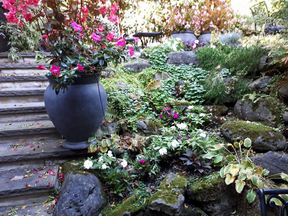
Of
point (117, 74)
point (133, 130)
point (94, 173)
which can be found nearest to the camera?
point (94, 173)

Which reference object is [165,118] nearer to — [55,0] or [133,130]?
[133,130]

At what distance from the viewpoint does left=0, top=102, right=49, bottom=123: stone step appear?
2.84m

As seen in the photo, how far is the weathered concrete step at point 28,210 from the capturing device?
1885 mm

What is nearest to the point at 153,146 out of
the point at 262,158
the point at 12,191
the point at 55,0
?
the point at 262,158

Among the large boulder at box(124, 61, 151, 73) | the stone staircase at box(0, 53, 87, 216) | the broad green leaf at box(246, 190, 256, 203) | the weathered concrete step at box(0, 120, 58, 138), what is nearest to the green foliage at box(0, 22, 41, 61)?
the stone staircase at box(0, 53, 87, 216)

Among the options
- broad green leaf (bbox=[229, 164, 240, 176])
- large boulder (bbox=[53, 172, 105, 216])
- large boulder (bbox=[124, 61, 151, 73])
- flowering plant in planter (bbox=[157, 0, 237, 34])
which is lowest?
large boulder (bbox=[53, 172, 105, 216])

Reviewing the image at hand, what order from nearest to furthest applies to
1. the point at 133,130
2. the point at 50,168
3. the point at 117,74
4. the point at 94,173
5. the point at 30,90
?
the point at 94,173, the point at 50,168, the point at 133,130, the point at 30,90, the point at 117,74

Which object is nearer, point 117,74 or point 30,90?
point 30,90

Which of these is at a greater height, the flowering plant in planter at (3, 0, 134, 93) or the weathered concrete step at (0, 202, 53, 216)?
the flowering plant in planter at (3, 0, 134, 93)

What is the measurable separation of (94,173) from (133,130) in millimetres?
835

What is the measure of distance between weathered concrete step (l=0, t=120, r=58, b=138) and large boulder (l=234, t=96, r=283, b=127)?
103 inches

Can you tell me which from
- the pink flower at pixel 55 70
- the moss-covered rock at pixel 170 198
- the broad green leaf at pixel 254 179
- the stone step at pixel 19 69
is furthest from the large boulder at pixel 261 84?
the stone step at pixel 19 69

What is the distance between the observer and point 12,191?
Result: 1.96m

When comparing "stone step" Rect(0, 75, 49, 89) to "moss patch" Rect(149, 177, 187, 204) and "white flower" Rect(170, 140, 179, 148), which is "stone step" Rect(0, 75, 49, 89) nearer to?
"white flower" Rect(170, 140, 179, 148)
